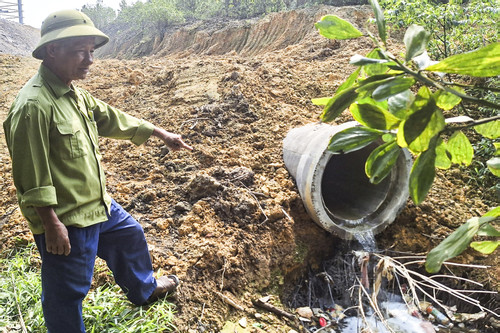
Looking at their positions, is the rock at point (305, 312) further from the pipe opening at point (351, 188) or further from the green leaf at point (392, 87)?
the green leaf at point (392, 87)

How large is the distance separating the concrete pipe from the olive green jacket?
1.63 meters

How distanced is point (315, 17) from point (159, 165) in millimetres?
6525

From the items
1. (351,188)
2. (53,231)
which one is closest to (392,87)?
(53,231)

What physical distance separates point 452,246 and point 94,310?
2089mm

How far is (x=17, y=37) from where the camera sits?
19.0 metres

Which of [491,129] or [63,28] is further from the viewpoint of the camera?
[63,28]

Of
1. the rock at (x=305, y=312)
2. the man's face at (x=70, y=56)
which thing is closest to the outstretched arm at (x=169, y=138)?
the man's face at (x=70, y=56)

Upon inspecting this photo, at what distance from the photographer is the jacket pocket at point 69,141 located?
1719 millimetres

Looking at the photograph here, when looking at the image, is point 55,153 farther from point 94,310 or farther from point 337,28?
point 337,28

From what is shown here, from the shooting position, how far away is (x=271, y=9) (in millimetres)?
11500

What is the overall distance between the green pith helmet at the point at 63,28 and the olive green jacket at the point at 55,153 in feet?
0.42

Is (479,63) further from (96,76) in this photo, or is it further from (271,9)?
(271,9)

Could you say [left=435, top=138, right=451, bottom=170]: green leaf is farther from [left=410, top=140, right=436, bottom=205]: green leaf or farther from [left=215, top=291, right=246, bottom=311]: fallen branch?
[left=215, top=291, right=246, bottom=311]: fallen branch

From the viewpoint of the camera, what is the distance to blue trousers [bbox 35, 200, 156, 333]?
1738 millimetres
